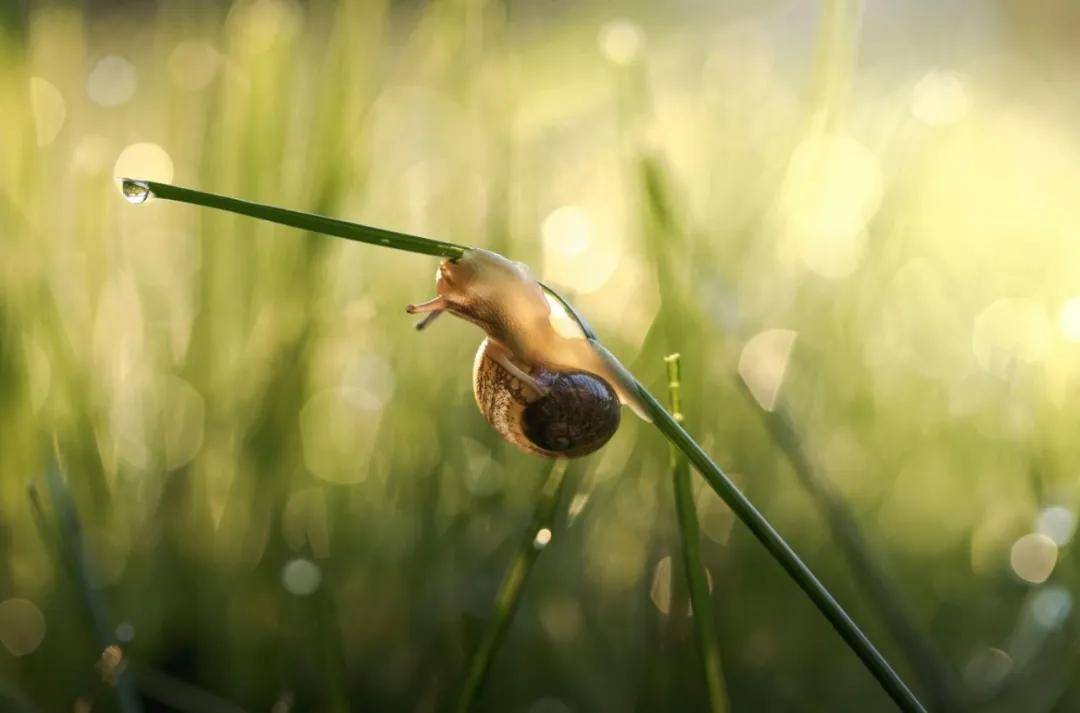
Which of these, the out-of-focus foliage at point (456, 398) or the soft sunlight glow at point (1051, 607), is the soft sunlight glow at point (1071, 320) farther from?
the soft sunlight glow at point (1051, 607)

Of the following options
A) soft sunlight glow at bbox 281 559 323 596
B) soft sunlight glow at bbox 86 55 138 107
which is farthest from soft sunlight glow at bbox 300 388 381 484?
soft sunlight glow at bbox 86 55 138 107

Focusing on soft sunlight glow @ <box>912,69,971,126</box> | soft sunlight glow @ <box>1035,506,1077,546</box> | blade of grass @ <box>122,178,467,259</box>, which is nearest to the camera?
blade of grass @ <box>122,178,467,259</box>

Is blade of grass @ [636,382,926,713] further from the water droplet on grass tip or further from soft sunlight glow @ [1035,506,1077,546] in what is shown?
soft sunlight glow @ [1035,506,1077,546]

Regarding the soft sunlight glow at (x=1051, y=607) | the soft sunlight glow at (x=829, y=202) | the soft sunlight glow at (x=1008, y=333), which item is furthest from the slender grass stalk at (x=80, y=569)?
the soft sunlight glow at (x=1008, y=333)

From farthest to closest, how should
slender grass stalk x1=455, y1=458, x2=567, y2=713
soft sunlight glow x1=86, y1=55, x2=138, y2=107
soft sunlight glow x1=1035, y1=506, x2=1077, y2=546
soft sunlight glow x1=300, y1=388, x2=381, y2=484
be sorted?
1. soft sunlight glow x1=86, y1=55, x2=138, y2=107
2. soft sunlight glow x1=300, y1=388, x2=381, y2=484
3. soft sunlight glow x1=1035, y1=506, x2=1077, y2=546
4. slender grass stalk x1=455, y1=458, x2=567, y2=713

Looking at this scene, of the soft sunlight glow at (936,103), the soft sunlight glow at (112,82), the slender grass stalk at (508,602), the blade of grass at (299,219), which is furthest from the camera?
the soft sunlight glow at (112,82)

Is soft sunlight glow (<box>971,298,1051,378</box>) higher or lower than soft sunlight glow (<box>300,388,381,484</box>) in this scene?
higher

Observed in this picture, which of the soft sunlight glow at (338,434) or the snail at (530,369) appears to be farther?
the soft sunlight glow at (338,434)
